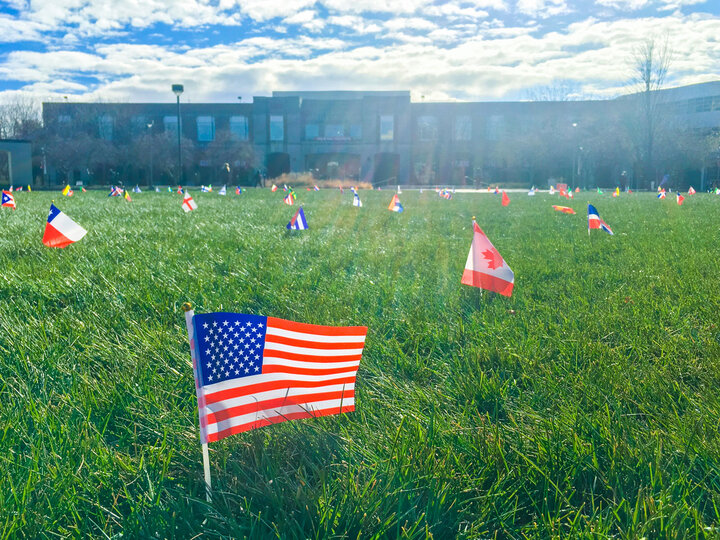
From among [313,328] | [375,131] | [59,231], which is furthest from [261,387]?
[375,131]

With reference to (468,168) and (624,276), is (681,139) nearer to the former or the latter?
(468,168)

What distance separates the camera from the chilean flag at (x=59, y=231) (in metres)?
6.75

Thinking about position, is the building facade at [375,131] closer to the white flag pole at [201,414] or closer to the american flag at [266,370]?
the american flag at [266,370]

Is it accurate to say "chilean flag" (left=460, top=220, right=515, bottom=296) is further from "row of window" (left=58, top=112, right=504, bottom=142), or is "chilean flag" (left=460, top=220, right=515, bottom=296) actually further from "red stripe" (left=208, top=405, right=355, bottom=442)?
"row of window" (left=58, top=112, right=504, bottom=142)

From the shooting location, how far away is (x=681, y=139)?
57844 mm

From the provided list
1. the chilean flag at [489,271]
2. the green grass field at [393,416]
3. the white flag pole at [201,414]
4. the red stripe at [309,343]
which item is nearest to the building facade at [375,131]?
the green grass field at [393,416]

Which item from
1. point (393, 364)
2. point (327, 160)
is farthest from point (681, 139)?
point (393, 364)

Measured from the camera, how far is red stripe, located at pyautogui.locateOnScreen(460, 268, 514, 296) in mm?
4733

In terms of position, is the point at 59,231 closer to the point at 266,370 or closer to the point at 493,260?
the point at 493,260

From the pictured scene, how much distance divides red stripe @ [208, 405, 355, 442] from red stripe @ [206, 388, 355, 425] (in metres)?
0.04

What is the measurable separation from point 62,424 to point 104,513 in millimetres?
707

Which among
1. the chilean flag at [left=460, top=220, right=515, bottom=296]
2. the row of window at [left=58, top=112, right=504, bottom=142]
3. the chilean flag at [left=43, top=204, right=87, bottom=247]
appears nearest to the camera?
the chilean flag at [left=460, top=220, right=515, bottom=296]

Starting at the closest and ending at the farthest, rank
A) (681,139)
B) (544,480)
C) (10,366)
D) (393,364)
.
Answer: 1. (544,480)
2. (10,366)
3. (393,364)
4. (681,139)

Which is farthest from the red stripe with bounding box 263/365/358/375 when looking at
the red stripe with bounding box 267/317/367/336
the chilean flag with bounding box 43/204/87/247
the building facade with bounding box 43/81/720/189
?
the building facade with bounding box 43/81/720/189
